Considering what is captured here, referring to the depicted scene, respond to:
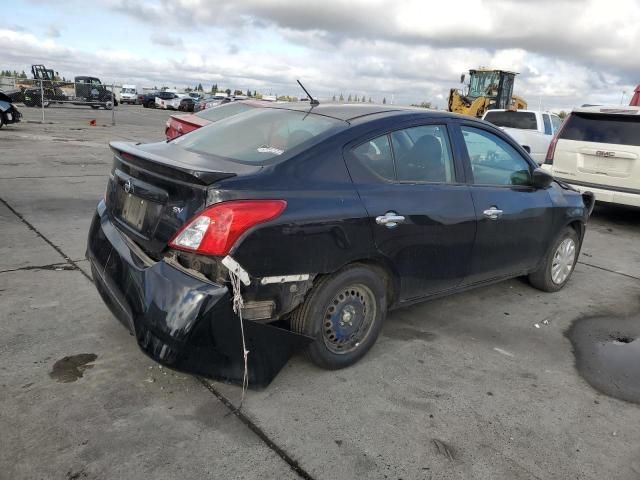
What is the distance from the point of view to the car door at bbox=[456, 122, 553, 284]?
399 cm

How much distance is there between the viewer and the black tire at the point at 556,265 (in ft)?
16.3

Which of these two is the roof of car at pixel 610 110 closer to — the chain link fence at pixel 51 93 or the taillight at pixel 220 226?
the taillight at pixel 220 226

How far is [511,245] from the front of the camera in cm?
434

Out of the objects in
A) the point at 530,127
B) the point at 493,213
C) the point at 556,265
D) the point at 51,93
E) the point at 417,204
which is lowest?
the point at 556,265

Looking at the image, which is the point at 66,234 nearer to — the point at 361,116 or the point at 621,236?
the point at 361,116

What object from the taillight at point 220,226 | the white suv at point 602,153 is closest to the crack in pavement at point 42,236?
the taillight at point 220,226

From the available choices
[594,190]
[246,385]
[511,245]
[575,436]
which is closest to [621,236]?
[594,190]

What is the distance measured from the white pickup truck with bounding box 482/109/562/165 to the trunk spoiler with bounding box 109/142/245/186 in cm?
1152

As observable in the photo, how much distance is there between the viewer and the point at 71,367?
10.4ft

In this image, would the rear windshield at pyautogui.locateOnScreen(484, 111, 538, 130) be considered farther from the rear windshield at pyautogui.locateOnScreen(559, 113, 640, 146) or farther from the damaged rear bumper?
the damaged rear bumper

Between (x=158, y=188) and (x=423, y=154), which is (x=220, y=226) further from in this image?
(x=423, y=154)

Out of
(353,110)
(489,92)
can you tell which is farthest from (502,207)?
(489,92)

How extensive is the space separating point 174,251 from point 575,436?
239 cm

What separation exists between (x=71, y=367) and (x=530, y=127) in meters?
13.2
